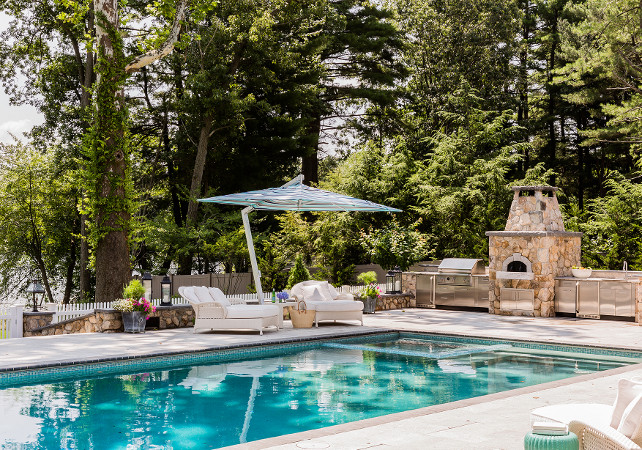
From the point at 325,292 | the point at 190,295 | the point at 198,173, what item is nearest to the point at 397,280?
the point at 325,292

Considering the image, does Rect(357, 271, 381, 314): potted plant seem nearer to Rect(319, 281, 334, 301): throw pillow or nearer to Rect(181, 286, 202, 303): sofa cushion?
Rect(319, 281, 334, 301): throw pillow

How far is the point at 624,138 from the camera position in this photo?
22078 millimetres

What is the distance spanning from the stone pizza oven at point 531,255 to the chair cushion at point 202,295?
670 cm

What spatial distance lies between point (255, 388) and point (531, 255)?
8656mm

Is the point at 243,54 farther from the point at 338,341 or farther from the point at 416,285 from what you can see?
the point at 338,341

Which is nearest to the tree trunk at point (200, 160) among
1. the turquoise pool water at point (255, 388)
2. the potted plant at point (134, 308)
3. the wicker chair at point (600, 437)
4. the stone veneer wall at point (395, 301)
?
the stone veneer wall at point (395, 301)

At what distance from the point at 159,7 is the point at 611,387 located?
524 inches

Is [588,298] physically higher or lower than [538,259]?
lower

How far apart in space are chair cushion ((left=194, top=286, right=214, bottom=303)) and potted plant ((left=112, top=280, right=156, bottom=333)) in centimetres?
101

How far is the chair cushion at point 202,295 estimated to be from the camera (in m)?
11.7

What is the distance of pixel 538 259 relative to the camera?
14.1m

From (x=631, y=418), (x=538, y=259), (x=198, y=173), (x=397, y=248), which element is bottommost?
(x=631, y=418)

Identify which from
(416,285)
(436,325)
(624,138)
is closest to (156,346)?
(436,325)

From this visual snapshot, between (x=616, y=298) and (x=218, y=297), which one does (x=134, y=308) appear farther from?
(x=616, y=298)
